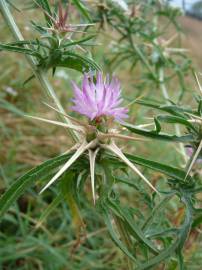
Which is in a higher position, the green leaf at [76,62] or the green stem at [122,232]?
the green leaf at [76,62]

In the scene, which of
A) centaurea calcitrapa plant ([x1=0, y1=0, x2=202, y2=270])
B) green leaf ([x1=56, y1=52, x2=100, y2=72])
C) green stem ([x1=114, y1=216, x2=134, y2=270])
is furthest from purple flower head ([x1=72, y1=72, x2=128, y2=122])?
green stem ([x1=114, y1=216, x2=134, y2=270])

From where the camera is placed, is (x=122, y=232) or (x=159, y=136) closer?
(x=159, y=136)

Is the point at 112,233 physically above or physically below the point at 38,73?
below

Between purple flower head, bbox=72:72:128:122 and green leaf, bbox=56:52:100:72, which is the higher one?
green leaf, bbox=56:52:100:72

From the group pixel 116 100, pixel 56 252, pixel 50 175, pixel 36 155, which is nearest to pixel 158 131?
pixel 116 100

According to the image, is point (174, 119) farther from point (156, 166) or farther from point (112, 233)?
point (112, 233)

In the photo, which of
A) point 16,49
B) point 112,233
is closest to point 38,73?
point 16,49

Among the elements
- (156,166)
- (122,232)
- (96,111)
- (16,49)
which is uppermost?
(16,49)

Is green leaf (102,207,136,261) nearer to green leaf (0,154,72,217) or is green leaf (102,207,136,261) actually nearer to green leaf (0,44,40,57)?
green leaf (0,154,72,217)

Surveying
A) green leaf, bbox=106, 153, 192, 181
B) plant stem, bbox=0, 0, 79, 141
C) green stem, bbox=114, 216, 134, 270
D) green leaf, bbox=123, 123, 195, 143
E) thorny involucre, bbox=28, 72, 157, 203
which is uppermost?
plant stem, bbox=0, 0, 79, 141

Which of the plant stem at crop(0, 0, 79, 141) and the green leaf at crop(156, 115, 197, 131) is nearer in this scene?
the green leaf at crop(156, 115, 197, 131)

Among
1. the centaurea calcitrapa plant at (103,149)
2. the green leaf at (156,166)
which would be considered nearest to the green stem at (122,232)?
the centaurea calcitrapa plant at (103,149)

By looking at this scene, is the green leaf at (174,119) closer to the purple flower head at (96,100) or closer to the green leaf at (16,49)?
the purple flower head at (96,100)
